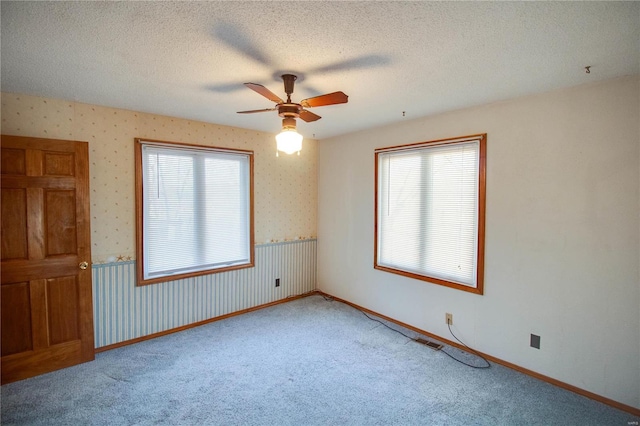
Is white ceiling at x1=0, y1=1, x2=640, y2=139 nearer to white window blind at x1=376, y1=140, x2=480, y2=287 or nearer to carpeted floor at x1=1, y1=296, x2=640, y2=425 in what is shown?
white window blind at x1=376, y1=140, x2=480, y2=287

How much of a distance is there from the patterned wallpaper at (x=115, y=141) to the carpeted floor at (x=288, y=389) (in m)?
1.18

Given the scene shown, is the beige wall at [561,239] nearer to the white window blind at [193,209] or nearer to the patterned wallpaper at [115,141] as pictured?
the patterned wallpaper at [115,141]

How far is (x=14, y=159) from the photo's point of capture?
267 cm

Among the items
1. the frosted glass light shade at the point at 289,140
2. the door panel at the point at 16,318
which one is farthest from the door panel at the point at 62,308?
the frosted glass light shade at the point at 289,140

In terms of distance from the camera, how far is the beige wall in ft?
7.75

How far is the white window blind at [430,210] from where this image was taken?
10.6 ft

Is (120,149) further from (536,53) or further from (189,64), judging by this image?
(536,53)

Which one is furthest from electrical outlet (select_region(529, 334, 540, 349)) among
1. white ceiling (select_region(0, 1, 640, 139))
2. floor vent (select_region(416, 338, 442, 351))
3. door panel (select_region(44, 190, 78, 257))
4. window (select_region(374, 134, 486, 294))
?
door panel (select_region(44, 190, 78, 257))

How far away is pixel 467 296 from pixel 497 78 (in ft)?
6.82

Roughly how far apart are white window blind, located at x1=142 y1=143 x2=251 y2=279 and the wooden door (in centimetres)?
62

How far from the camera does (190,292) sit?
12.6 feet

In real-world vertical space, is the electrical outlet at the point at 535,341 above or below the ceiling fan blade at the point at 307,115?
below

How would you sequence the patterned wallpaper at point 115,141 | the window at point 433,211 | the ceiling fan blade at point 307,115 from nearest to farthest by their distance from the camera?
the ceiling fan blade at point 307,115 → the patterned wallpaper at point 115,141 → the window at point 433,211

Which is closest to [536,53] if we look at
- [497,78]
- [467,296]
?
[497,78]
